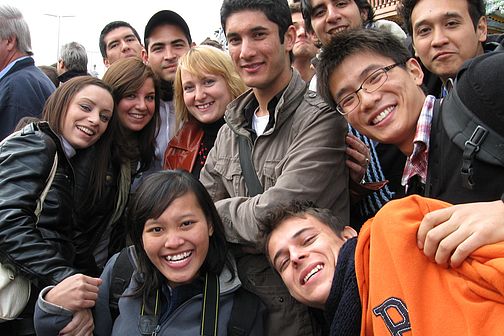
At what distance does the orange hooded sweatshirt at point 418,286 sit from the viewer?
1.31 m

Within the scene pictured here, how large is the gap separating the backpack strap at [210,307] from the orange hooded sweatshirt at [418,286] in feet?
2.97

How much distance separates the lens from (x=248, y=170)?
2.57 metres

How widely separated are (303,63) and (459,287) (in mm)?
3290

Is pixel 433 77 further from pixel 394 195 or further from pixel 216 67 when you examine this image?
pixel 216 67

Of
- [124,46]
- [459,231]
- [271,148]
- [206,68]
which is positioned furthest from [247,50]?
[124,46]

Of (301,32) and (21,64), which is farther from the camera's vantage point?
(301,32)

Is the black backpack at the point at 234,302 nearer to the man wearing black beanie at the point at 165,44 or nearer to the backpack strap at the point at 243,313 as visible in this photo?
the backpack strap at the point at 243,313

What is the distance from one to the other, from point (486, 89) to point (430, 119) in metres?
0.39

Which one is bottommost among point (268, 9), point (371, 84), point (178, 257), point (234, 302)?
point (234, 302)

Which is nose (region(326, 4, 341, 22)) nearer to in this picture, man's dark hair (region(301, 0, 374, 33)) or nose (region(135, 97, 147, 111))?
man's dark hair (region(301, 0, 374, 33))

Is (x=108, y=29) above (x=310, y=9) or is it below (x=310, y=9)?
below

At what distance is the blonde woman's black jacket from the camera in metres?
2.33

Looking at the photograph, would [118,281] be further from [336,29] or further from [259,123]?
[336,29]

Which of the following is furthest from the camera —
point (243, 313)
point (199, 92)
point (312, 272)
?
point (199, 92)
